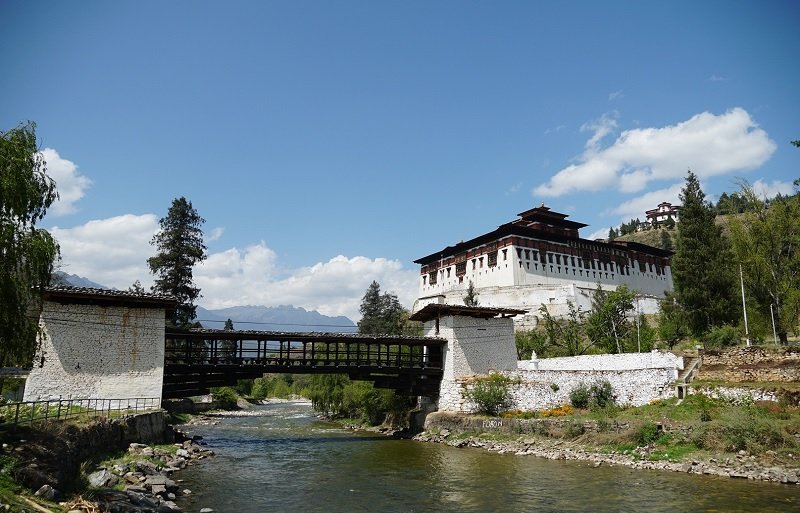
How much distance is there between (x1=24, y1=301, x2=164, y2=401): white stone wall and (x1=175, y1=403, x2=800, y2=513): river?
214 inches

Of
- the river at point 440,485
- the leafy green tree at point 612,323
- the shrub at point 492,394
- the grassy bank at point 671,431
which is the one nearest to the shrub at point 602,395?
the grassy bank at point 671,431

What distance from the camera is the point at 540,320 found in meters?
65.4

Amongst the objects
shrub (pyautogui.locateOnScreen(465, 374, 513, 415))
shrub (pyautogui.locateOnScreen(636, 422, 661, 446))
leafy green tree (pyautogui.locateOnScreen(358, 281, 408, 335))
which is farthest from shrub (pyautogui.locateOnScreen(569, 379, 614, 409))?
leafy green tree (pyautogui.locateOnScreen(358, 281, 408, 335))

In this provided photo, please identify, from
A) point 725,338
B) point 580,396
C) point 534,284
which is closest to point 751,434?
point 580,396

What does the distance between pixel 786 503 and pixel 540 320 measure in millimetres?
50512

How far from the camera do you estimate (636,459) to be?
2177 cm

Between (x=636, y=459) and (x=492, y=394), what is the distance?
1033cm

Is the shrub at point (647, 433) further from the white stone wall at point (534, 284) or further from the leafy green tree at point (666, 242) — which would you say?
the leafy green tree at point (666, 242)

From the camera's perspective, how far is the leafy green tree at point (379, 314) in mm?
64750

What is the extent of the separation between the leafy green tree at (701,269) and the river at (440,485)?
22.0 meters

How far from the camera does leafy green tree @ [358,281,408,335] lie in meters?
64.8

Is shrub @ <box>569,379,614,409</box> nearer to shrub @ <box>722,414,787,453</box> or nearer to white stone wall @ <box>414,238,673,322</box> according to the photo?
shrub @ <box>722,414,787,453</box>

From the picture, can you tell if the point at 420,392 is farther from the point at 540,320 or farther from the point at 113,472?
the point at 540,320

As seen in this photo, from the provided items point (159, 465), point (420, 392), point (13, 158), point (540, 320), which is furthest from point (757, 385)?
point (540, 320)
